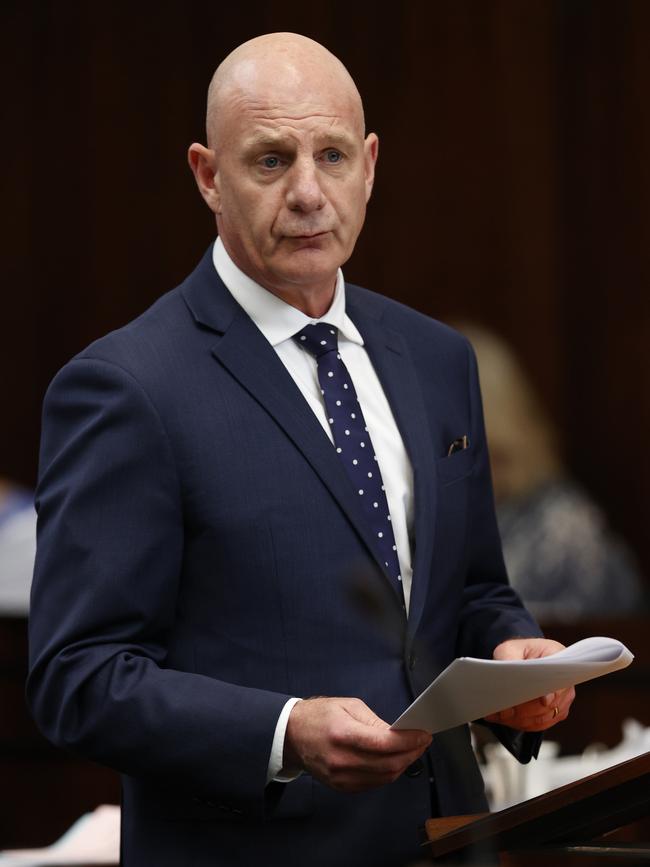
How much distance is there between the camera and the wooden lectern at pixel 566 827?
1.36m

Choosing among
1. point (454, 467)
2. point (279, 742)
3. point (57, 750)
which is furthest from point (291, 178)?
point (57, 750)

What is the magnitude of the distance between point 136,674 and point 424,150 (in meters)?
3.97

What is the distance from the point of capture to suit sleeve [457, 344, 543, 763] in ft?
6.22

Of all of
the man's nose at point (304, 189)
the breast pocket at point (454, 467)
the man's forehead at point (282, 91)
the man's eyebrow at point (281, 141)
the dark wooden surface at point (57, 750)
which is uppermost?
the man's forehead at point (282, 91)

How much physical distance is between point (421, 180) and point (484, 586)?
11.5 ft

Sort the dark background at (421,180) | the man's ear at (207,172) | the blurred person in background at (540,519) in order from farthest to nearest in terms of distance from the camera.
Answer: the dark background at (421,180), the blurred person in background at (540,519), the man's ear at (207,172)

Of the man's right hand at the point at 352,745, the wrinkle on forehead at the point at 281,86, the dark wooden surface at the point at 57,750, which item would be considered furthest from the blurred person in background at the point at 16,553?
the man's right hand at the point at 352,745

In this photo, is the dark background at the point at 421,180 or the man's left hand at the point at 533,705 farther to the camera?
the dark background at the point at 421,180

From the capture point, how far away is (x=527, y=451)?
4.95 metres

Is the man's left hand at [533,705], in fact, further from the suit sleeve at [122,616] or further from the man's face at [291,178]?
the man's face at [291,178]

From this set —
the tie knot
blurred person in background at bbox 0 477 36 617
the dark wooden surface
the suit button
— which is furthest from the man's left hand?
blurred person in background at bbox 0 477 36 617

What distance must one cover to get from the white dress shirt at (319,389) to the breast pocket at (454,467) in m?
0.04

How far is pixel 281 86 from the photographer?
1774mm

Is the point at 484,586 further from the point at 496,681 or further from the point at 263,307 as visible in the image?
the point at 496,681
